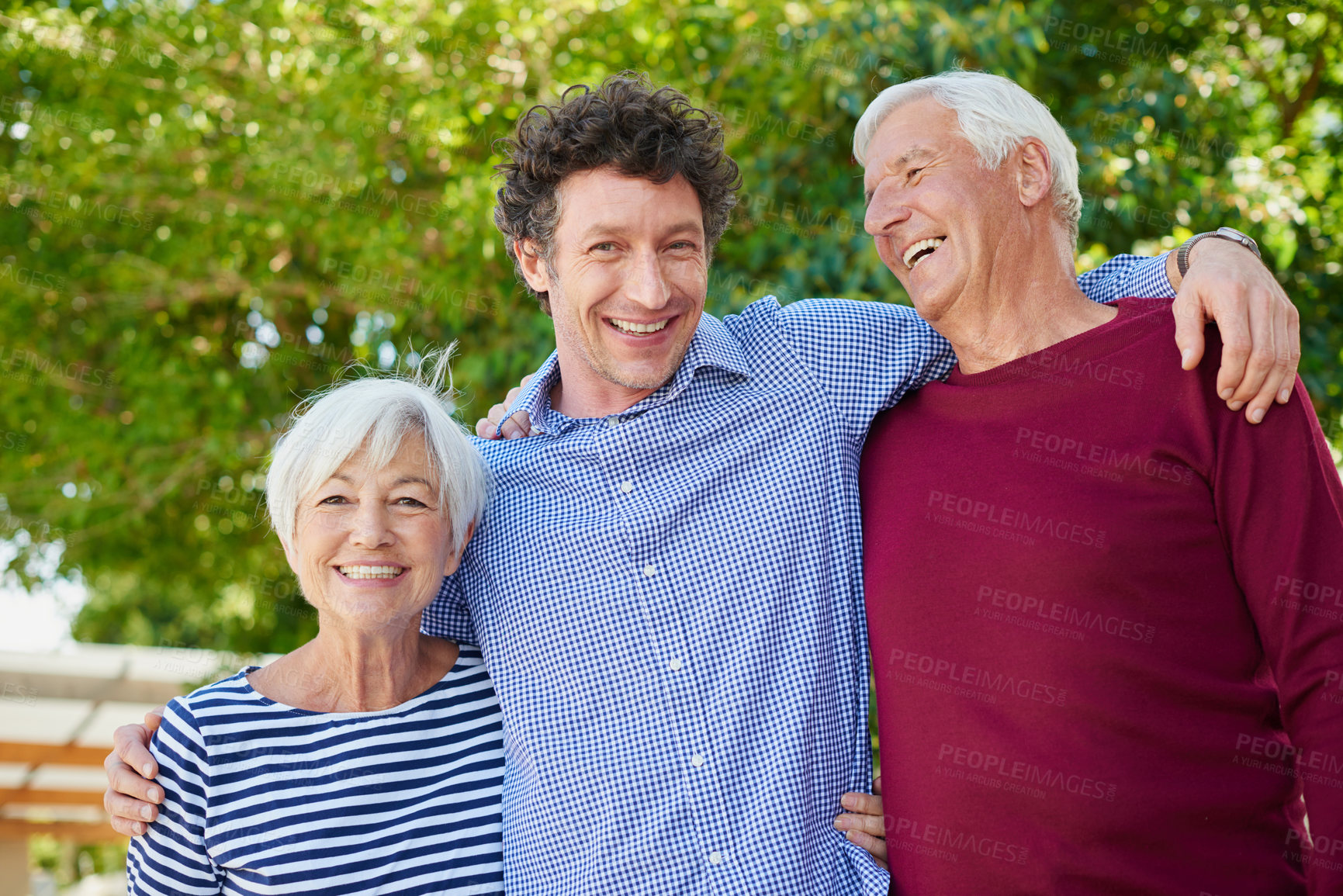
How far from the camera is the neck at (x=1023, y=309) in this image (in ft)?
6.50

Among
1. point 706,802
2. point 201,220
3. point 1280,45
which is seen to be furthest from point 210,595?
point 1280,45

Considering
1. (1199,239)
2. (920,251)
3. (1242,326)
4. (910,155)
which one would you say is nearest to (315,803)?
(920,251)

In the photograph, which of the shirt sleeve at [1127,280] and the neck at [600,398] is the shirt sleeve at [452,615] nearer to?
the neck at [600,398]

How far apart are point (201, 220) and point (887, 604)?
174 inches

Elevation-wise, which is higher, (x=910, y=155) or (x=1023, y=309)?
(x=910, y=155)

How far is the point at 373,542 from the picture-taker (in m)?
2.02

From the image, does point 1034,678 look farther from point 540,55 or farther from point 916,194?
point 540,55

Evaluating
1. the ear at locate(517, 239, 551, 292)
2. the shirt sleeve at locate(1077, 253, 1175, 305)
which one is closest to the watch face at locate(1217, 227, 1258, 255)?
the shirt sleeve at locate(1077, 253, 1175, 305)

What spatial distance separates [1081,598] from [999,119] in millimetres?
917

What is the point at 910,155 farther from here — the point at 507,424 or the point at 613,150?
the point at 507,424

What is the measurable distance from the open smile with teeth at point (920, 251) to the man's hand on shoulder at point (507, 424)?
0.90 m

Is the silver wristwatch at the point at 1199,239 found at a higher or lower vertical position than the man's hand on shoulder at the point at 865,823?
higher

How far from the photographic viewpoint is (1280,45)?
5062 mm

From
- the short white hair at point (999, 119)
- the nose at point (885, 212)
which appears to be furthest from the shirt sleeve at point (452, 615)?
the short white hair at point (999, 119)
